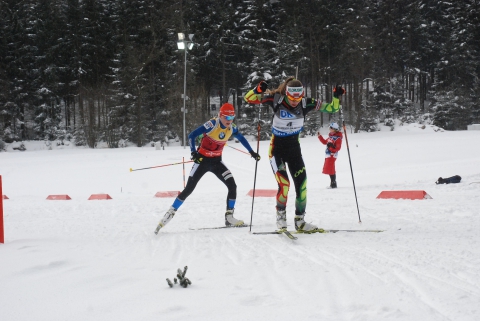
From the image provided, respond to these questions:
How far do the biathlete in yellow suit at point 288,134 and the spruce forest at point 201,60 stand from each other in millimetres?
28277

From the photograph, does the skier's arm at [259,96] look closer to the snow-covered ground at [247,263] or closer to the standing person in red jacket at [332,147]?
the snow-covered ground at [247,263]

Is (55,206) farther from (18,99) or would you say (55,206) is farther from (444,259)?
(18,99)

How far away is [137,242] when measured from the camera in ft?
19.1

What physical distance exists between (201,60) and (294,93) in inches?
1425

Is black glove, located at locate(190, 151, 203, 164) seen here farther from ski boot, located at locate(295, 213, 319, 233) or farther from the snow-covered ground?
ski boot, located at locate(295, 213, 319, 233)

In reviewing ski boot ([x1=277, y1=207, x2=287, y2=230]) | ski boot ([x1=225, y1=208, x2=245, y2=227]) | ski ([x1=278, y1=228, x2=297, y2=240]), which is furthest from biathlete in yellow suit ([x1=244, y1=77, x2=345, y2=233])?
ski boot ([x1=225, y1=208, x2=245, y2=227])

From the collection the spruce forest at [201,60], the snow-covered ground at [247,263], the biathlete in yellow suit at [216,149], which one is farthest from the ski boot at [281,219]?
the spruce forest at [201,60]

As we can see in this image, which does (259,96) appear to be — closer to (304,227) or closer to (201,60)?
(304,227)

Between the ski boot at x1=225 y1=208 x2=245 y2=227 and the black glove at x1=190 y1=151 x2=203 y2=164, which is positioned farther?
the ski boot at x1=225 y1=208 x2=245 y2=227

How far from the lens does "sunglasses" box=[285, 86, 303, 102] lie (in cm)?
580

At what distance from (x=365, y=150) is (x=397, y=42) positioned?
2680 centimetres

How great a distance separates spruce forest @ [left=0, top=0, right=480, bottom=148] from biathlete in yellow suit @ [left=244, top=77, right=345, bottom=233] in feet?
92.8

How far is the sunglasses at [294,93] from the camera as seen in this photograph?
5797 millimetres

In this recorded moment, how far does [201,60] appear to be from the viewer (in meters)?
40.8
